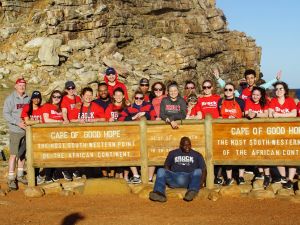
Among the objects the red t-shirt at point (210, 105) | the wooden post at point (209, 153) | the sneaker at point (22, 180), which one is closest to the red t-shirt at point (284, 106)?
the red t-shirt at point (210, 105)

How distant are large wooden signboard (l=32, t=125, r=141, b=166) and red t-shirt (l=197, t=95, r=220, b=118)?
1.64 metres

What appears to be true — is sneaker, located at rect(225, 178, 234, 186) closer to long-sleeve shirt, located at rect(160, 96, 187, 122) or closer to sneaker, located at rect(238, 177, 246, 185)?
sneaker, located at rect(238, 177, 246, 185)

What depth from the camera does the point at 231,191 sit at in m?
10.7

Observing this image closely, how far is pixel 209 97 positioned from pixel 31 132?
436cm

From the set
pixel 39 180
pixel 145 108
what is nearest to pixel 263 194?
pixel 145 108

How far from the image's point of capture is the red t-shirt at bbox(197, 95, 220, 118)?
11.6m

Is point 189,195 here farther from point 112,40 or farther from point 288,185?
point 112,40

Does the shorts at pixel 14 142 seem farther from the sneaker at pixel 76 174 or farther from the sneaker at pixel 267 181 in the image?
the sneaker at pixel 267 181

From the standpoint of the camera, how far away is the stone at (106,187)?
1120cm

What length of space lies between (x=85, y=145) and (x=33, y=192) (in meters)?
1.61

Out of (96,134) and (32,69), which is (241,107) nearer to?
(96,134)

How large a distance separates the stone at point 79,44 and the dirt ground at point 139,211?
31.1 meters

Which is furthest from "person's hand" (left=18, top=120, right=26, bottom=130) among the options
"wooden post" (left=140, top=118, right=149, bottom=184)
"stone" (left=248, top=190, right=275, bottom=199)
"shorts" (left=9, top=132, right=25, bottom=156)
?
"stone" (left=248, top=190, right=275, bottom=199)

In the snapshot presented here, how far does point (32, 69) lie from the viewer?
36750mm
